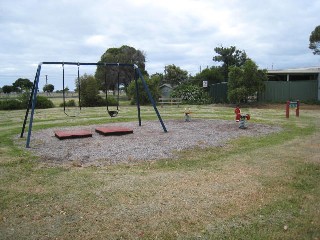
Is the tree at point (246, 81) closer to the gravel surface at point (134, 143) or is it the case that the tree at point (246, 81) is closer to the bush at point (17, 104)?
the gravel surface at point (134, 143)

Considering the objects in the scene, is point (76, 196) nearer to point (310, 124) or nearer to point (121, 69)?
point (310, 124)

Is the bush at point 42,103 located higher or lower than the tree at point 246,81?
lower

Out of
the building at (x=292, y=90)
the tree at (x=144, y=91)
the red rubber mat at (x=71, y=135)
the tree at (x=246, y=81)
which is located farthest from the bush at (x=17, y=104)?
the building at (x=292, y=90)

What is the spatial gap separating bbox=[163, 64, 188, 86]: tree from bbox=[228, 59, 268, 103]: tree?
13402 millimetres

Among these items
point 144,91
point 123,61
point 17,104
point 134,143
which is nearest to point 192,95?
point 144,91

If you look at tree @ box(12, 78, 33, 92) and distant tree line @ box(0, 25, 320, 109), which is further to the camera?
tree @ box(12, 78, 33, 92)

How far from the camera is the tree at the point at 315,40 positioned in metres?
24.3

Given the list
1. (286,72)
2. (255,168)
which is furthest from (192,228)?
(286,72)

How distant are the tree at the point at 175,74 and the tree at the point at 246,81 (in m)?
13.4

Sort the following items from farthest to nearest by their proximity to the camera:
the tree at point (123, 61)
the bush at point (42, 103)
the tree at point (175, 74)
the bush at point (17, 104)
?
the tree at point (123, 61), the tree at point (175, 74), the bush at point (42, 103), the bush at point (17, 104)

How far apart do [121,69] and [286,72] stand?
20130mm

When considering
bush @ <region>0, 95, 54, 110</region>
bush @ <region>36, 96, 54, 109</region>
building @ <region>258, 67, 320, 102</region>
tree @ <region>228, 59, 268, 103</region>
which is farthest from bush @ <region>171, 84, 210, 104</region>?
bush @ <region>0, 95, 54, 110</region>

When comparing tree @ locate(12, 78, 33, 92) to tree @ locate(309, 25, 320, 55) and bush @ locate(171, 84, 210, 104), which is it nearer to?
bush @ locate(171, 84, 210, 104)

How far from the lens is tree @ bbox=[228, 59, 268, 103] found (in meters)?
22.0
